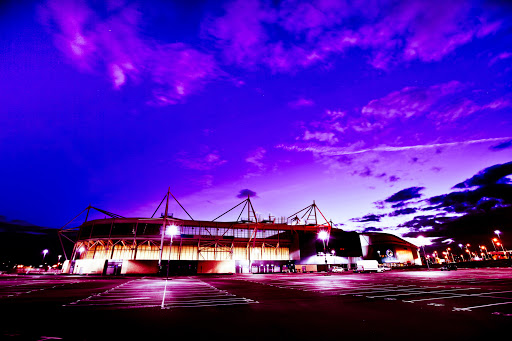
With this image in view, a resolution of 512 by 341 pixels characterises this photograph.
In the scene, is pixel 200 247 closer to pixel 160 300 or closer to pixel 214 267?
pixel 214 267

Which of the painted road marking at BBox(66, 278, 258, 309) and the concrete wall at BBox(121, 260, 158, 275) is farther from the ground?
the painted road marking at BBox(66, 278, 258, 309)

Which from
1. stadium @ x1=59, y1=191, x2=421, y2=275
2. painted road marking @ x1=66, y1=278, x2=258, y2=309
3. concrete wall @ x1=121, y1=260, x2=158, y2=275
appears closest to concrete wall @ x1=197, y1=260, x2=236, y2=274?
stadium @ x1=59, y1=191, x2=421, y2=275

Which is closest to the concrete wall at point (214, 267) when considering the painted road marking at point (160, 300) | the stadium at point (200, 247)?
the stadium at point (200, 247)

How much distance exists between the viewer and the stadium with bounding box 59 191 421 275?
54062mm

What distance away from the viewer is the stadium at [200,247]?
54062mm

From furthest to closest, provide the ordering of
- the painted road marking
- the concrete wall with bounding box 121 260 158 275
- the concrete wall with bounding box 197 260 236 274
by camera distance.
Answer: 1. the concrete wall with bounding box 197 260 236 274
2. the concrete wall with bounding box 121 260 158 275
3. the painted road marking

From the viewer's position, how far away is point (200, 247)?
62375 mm

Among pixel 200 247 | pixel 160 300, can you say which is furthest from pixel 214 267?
pixel 160 300

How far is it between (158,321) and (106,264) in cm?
5344

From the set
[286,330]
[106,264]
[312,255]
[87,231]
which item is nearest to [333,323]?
[286,330]

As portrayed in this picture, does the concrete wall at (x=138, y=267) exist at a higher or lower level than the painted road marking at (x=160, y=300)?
lower

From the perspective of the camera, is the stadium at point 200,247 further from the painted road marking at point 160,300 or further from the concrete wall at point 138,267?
the painted road marking at point 160,300

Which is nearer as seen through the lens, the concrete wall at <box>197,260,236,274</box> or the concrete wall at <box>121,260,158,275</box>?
the concrete wall at <box>121,260,158,275</box>

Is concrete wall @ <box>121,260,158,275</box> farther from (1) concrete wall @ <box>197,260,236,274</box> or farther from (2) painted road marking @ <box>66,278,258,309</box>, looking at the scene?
(2) painted road marking @ <box>66,278,258,309</box>
